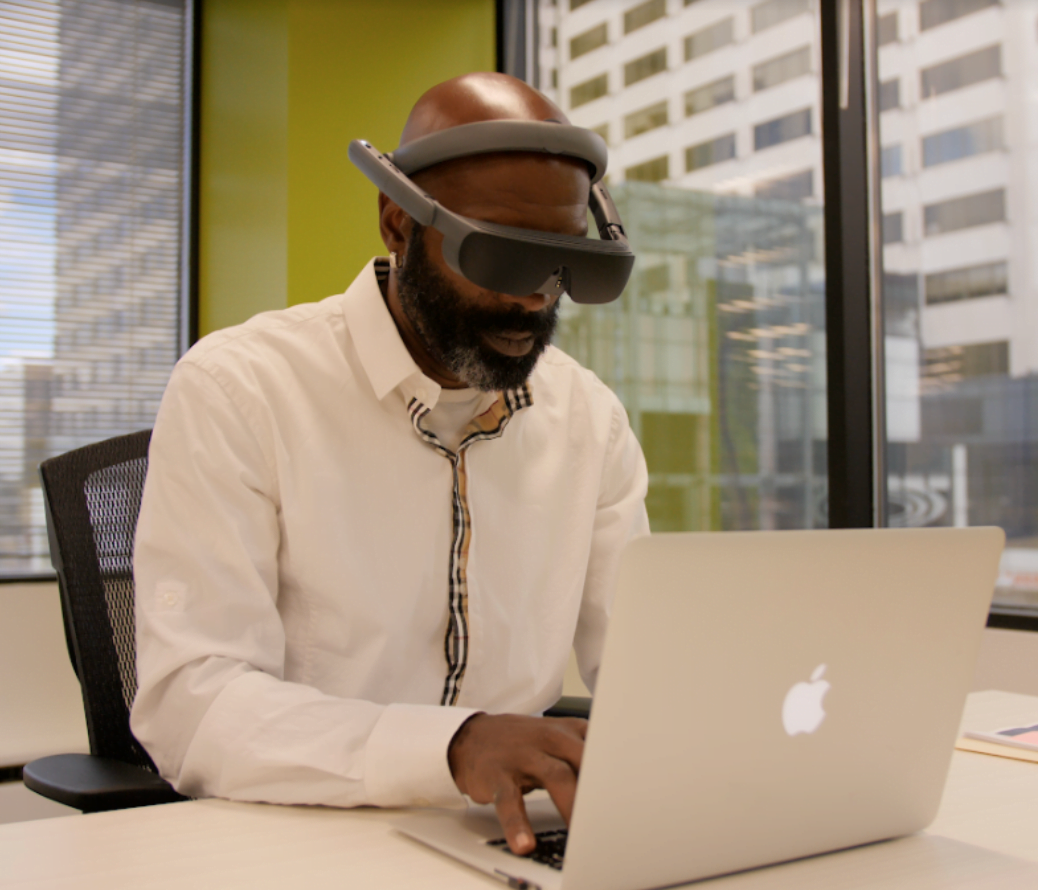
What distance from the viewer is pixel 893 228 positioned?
249cm

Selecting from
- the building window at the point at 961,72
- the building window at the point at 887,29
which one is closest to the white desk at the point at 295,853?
the building window at the point at 961,72

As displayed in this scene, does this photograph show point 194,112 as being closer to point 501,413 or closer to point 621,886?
point 501,413

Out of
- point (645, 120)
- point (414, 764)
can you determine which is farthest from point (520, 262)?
point (645, 120)

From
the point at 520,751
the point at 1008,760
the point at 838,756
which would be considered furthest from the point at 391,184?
the point at 1008,760

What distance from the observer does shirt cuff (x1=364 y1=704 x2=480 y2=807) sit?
0.92 m

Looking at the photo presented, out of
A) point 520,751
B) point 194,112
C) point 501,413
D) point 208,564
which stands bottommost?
point 520,751

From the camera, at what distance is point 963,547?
81cm

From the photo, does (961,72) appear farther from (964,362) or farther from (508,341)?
(508,341)

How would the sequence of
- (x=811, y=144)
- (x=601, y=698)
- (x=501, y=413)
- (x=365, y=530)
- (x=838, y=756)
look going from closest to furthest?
(x=601, y=698) → (x=838, y=756) → (x=365, y=530) → (x=501, y=413) → (x=811, y=144)

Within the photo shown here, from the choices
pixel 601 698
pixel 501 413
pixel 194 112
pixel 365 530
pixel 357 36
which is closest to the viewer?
pixel 601 698

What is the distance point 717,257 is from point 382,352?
6.04 feet

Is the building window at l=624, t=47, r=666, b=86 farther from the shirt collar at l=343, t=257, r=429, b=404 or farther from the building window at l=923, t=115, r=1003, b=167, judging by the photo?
the shirt collar at l=343, t=257, r=429, b=404

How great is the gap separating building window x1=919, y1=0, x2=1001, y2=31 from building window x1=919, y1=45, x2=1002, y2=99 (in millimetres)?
95

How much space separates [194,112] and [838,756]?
11.6ft
